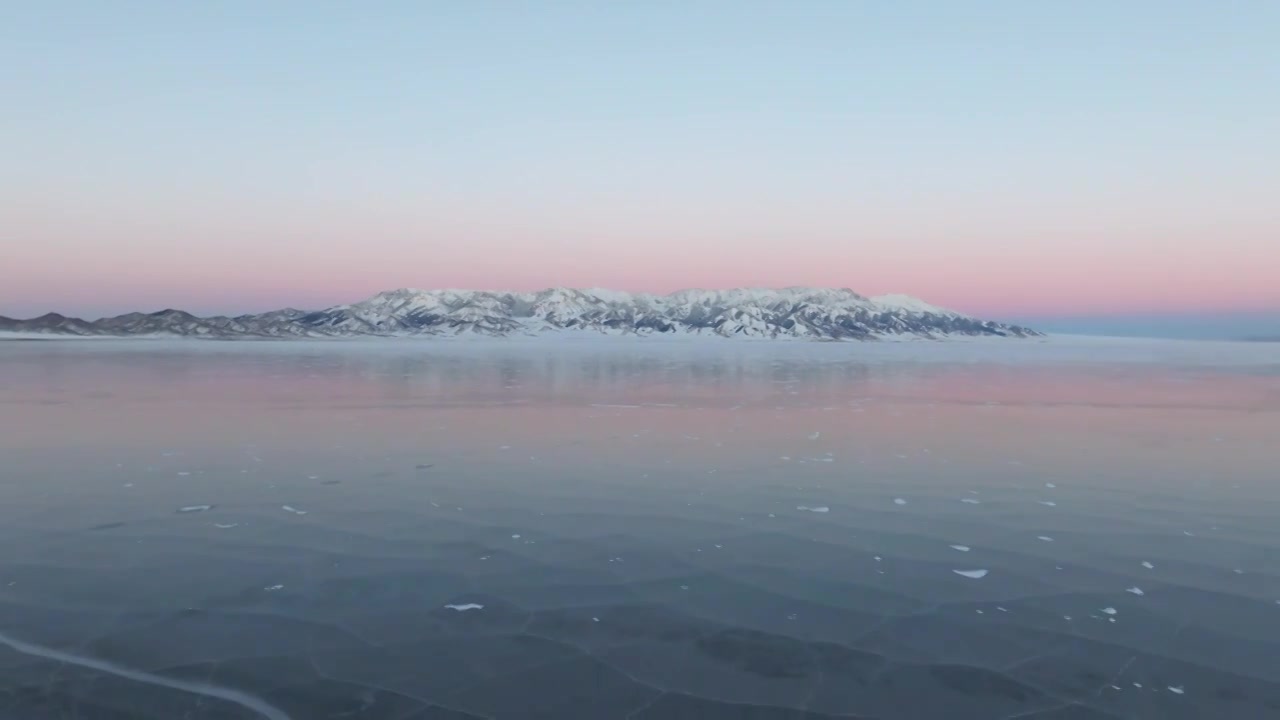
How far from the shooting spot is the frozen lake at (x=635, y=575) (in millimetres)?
7203

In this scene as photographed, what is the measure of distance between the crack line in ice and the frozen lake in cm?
4

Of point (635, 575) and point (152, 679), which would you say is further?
point (635, 575)

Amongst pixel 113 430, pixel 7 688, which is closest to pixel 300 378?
pixel 113 430

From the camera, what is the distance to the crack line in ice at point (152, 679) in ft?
22.3

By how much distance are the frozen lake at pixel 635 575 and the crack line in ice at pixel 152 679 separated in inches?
1.4

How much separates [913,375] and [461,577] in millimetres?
49478

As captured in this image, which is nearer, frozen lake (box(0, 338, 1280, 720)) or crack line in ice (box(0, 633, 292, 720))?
crack line in ice (box(0, 633, 292, 720))

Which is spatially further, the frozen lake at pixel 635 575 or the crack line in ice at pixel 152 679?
the frozen lake at pixel 635 575

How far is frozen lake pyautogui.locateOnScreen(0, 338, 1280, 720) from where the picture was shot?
7.20 meters

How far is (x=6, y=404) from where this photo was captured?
97.7 ft

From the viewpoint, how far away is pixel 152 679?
7266 millimetres

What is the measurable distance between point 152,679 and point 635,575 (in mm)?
5350

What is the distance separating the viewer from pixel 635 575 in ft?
33.9

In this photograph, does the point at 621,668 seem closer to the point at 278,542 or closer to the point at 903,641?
the point at 903,641
